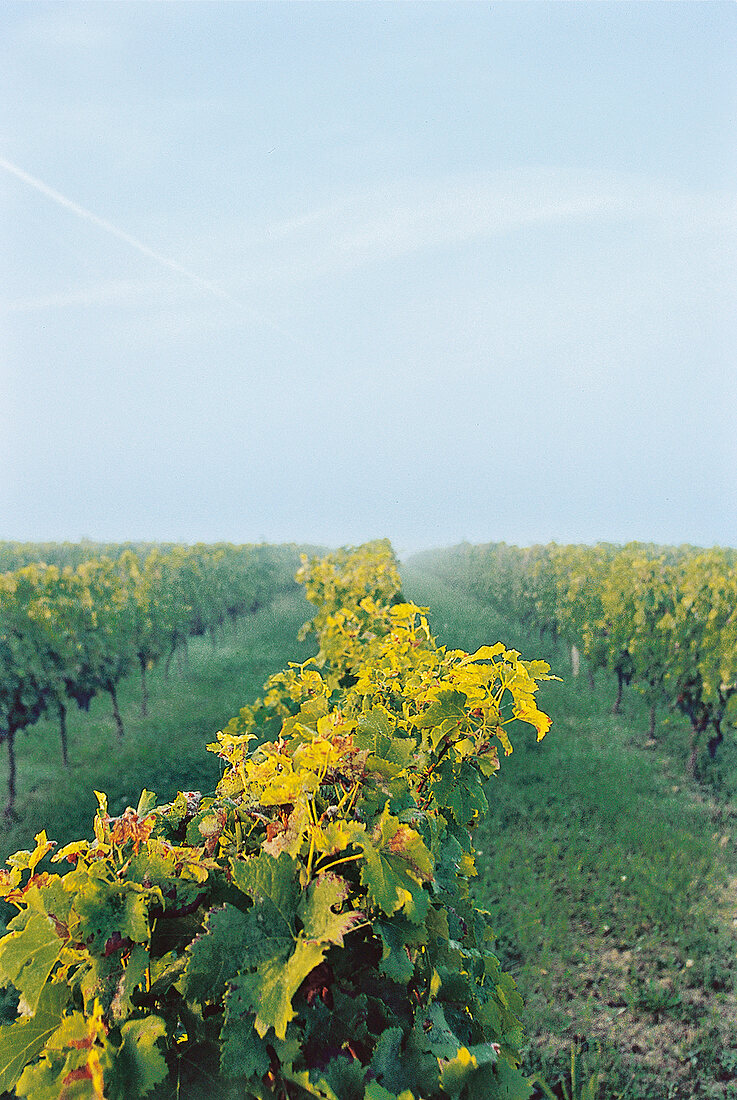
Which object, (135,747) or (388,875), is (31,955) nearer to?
(388,875)

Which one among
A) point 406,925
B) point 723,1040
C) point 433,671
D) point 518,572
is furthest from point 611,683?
point 406,925

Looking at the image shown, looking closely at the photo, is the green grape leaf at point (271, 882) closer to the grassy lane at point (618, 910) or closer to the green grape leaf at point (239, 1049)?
the green grape leaf at point (239, 1049)

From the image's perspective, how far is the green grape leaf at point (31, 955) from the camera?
1.35 metres

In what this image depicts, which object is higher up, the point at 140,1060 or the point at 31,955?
the point at 31,955

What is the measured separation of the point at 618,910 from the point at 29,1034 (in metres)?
5.73

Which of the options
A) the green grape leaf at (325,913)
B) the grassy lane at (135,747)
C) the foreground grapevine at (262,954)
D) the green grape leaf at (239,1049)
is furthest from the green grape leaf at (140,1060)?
the grassy lane at (135,747)

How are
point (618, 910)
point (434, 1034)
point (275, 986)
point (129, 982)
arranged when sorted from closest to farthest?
point (275, 986)
point (129, 982)
point (434, 1034)
point (618, 910)

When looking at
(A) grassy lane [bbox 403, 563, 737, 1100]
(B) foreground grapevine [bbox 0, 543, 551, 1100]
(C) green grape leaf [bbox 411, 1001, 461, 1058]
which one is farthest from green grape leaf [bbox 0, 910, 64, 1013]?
(A) grassy lane [bbox 403, 563, 737, 1100]

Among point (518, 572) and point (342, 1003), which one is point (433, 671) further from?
point (518, 572)

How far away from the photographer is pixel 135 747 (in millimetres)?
10508

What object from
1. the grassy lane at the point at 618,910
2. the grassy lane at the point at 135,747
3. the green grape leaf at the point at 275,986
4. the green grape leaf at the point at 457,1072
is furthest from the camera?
the grassy lane at the point at 135,747

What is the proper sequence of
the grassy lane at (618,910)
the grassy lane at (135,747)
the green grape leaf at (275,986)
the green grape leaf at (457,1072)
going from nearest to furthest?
the green grape leaf at (275,986) < the green grape leaf at (457,1072) < the grassy lane at (618,910) < the grassy lane at (135,747)

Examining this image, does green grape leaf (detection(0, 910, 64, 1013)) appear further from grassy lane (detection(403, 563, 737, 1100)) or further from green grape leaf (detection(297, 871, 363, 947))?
grassy lane (detection(403, 563, 737, 1100))

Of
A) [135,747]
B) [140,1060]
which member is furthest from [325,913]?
[135,747]
